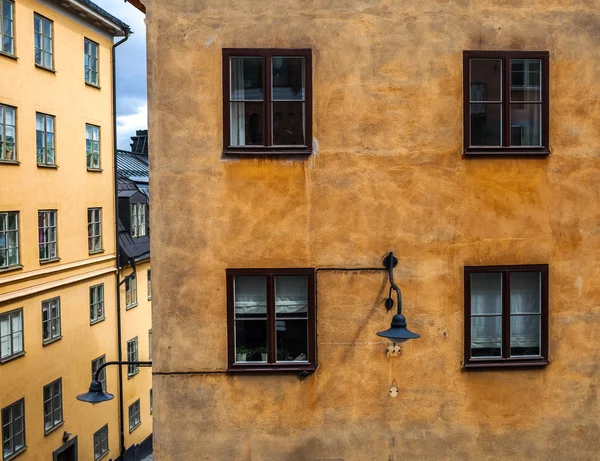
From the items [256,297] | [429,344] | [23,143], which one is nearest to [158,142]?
[256,297]

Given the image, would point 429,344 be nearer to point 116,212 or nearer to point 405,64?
point 405,64

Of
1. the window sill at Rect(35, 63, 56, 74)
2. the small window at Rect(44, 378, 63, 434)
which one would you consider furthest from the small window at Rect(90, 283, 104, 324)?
the window sill at Rect(35, 63, 56, 74)

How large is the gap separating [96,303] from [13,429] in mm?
6759

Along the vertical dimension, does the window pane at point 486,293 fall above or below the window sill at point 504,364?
above

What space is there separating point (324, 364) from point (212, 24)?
4964 mm

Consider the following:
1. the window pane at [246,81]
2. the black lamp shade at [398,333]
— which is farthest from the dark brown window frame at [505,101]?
the window pane at [246,81]

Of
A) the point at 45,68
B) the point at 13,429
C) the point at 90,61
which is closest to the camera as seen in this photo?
the point at 13,429

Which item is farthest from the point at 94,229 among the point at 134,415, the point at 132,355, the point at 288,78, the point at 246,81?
the point at 288,78

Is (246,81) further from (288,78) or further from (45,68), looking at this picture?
(45,68)

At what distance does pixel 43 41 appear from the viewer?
76.7 ft

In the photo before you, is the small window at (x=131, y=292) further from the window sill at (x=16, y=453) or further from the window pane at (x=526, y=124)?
the window pane at (x=526, y=124)

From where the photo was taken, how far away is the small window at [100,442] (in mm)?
26984

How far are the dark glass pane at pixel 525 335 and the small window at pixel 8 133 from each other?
17.1 metres

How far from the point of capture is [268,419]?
952cm
